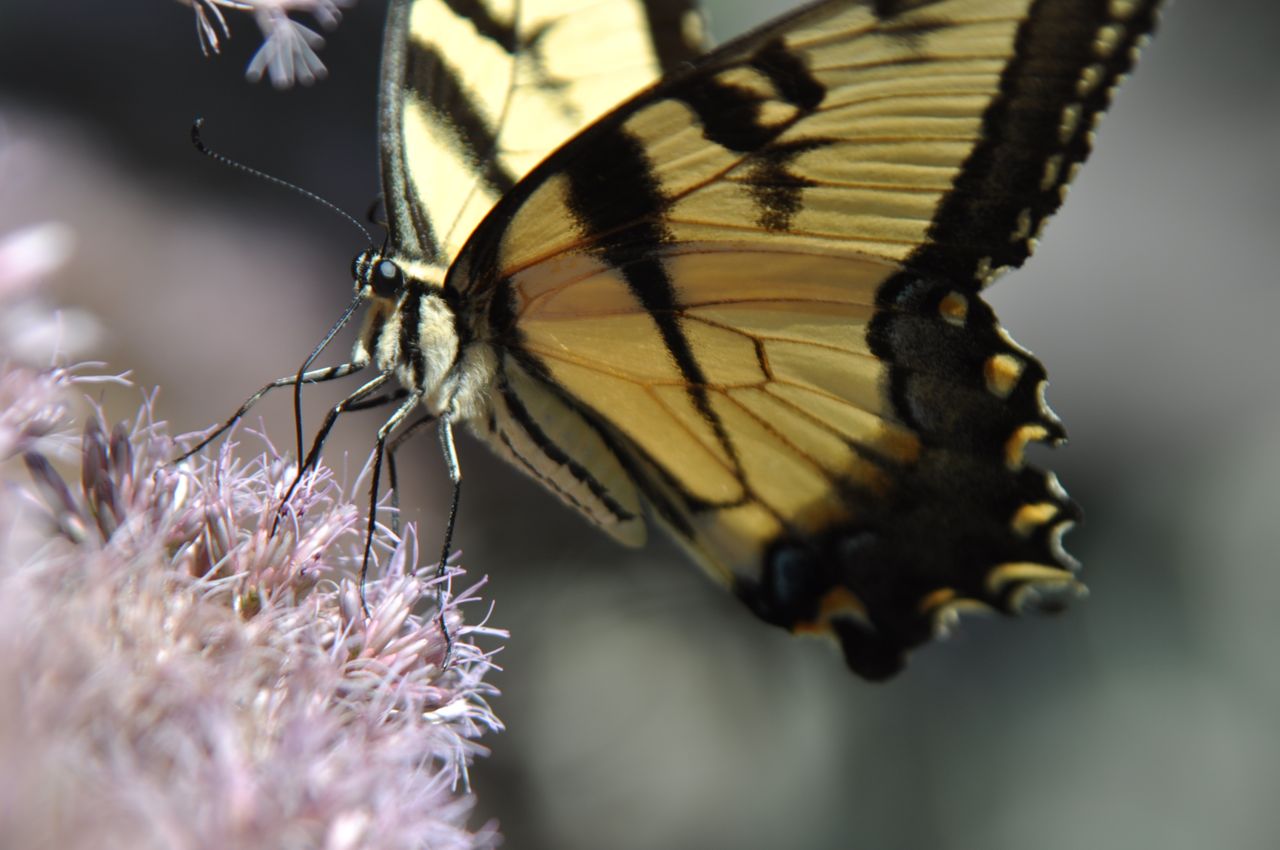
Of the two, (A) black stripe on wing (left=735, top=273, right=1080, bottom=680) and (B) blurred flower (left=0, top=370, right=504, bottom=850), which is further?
(A) black stripe on wing (left=735, top=273, right=1080, bottom=680)

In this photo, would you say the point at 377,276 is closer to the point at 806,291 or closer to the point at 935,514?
the point at 806,291

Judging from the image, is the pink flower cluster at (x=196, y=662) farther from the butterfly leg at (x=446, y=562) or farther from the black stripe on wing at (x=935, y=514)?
the black stripe on wing at (x=935, y=514)

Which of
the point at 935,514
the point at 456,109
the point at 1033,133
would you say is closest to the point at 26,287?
the point at 456,109

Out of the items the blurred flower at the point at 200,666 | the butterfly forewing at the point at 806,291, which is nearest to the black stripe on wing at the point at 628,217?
the butterfly forewing at the point at 806,291

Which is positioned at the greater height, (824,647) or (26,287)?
(26,287)

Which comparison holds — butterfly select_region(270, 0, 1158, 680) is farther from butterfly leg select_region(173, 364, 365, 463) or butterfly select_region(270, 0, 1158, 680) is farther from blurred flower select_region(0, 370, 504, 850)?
blurred flower select_region(0, 370, 504, 850)

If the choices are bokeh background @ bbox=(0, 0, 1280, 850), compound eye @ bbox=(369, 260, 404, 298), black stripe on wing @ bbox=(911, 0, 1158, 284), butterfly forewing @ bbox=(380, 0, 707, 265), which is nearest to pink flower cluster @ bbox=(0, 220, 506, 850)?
compound eye @ bbox=(369, 260, 404, 298)

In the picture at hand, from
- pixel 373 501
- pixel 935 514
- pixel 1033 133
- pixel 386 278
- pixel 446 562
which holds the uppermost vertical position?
pixel 1033 133
